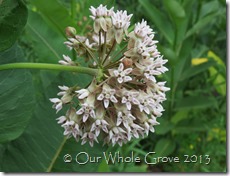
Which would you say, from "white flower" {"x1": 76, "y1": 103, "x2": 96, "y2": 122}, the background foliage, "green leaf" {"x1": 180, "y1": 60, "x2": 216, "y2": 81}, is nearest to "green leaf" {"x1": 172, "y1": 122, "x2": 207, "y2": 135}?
the background foliage

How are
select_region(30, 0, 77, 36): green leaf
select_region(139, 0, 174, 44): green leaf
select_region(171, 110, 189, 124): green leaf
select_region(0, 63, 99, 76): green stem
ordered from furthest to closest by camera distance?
1. select_region(171, 110, 189, 124): green leaf
2. select_region(139, 0, 174, 44): green leaf
3. select_region(30, 0, 77, 36): green leaf
4. select_region(0, 63, 99, 76): green stem

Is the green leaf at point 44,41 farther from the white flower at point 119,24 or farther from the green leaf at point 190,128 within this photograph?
the green leaf at point 190,128

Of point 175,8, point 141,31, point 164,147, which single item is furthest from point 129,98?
point 164,147

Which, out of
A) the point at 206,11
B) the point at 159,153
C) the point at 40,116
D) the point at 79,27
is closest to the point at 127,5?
the point at 206,11

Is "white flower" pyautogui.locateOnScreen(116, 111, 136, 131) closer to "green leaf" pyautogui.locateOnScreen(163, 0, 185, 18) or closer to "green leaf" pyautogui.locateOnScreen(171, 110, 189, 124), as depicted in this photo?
"green leaf" pyautogui.locateOnScreen(163, 0, 185, 18)

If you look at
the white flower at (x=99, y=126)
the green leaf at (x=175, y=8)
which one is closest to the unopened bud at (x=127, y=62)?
the white flower at (x=99, y=126)
